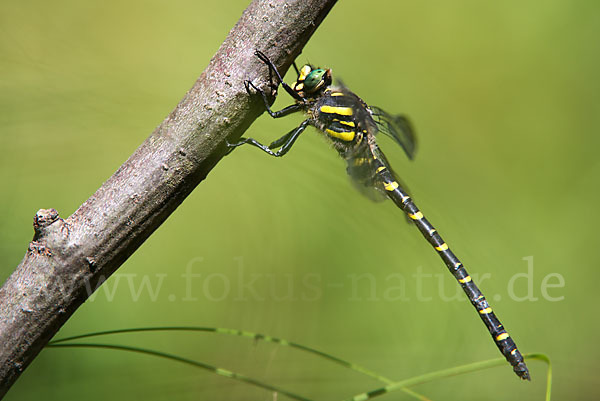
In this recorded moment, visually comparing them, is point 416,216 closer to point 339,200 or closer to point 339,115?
point 339,200

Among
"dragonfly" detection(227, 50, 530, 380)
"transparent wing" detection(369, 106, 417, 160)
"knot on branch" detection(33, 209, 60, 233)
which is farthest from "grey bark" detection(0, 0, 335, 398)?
"transparent wing" detection(369, 106, 417, 160)

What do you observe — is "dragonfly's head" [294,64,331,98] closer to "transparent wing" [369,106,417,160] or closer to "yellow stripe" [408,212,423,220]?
"transparent wing" [369,106,417,160]

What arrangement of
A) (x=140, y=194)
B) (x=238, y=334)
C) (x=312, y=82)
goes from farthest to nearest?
(x=312, y=82) → (x=238, y=334) → (x=140, y=194)

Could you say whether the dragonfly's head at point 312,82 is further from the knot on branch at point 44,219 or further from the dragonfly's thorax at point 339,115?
the knot on branch at point 44,219

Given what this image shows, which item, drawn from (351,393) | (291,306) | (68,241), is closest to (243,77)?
(68,241)

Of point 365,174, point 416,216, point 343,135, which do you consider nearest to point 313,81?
point 343,135

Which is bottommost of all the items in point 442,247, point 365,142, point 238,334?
point 238,334
